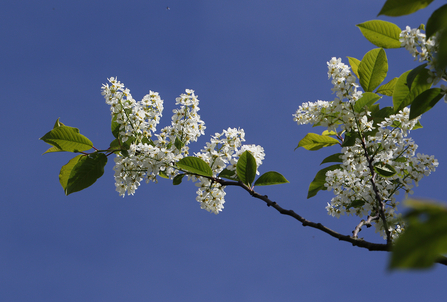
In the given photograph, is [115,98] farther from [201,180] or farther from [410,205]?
[410,205]

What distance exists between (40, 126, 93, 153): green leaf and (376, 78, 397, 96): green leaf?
259 cm

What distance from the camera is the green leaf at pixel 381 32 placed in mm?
2424

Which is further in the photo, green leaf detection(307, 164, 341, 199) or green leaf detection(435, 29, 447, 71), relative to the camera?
green leaf detection(307, 164, 341, 199)

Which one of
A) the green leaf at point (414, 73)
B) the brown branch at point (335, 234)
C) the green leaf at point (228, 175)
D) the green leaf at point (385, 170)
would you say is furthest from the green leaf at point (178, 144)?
the green leaf at point (414, 73)

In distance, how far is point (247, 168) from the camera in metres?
2.44

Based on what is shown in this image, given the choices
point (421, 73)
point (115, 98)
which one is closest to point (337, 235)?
point (421, 73)

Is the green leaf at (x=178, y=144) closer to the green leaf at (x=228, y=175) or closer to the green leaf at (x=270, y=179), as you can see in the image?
the green leaf at (x=228, y=175)

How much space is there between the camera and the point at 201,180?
260 cm

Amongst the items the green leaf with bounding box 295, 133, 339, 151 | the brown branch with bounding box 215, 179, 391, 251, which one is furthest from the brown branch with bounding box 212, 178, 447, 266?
the green leaf with bounding box 295, 133, 339, 151

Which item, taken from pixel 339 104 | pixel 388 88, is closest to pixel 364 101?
pixel 339 104

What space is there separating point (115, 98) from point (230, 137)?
1032 mm

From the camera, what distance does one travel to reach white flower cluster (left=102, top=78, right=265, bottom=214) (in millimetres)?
2613

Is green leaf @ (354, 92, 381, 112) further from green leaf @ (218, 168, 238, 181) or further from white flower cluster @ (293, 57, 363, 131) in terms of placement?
green leaf @ (218, 168, 238, 181)

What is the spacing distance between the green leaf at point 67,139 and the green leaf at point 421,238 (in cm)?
283
